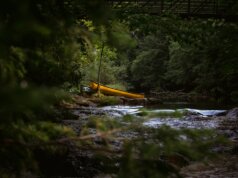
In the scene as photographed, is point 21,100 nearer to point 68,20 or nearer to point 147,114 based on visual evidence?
point 68,20

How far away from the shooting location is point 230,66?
6.26m

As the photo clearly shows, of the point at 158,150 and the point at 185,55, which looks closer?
the point at 158,150

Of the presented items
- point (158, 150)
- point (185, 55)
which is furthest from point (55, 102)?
point (185, 55)

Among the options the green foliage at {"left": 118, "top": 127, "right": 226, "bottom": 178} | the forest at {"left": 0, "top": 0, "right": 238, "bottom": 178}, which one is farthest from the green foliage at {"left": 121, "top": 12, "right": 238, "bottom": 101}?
the green foliage at {"left": 118, "top": 127, "right": 226, "bottom": 178}

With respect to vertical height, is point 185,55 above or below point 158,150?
above

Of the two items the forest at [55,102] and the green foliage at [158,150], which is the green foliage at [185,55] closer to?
the forest at [55,102]

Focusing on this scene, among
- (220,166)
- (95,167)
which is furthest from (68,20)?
(220,166)

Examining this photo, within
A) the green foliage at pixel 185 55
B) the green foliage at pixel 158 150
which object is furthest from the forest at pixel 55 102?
the green foliage at pixel 185 55

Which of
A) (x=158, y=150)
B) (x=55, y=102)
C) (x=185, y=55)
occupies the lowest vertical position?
(x=158, y=150)

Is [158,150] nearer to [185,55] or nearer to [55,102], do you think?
[55,102]

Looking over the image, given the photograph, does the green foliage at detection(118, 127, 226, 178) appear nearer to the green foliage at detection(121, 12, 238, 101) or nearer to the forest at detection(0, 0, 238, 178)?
the forest at detection(0, 0, 238, 178)

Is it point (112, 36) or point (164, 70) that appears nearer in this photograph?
point (112, 36)

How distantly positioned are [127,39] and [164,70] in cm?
4862

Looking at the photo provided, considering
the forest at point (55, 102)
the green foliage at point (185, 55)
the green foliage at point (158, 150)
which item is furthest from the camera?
the green foliage at point (185, 55)
